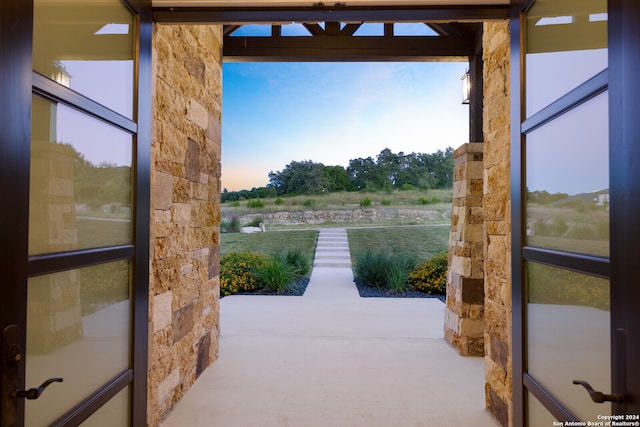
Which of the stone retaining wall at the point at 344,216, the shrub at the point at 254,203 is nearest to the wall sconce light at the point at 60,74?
the stone retaining wall at the point at 344,216

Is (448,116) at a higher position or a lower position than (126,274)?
higher

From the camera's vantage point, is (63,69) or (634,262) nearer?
(634,262)

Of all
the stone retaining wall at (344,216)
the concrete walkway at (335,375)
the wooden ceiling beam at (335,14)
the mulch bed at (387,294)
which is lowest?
the mulch bed at (387,294)

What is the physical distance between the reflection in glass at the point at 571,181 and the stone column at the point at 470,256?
2.07 m

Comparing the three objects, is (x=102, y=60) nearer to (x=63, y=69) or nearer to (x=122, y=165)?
(x=63, y=69)

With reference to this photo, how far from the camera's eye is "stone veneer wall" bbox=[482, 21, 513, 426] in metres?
2.15

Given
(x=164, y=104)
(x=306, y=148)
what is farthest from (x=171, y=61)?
(x=306, y=148)

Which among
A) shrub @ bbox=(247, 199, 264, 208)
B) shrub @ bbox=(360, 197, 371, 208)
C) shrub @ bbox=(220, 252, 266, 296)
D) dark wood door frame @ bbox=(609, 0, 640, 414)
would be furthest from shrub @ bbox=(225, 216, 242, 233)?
dark wood door frame @ bbox=(609, 0, 640, 414)

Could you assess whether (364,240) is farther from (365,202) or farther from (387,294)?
(387,294)

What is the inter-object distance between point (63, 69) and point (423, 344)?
3.76 m

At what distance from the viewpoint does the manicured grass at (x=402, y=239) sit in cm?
1041

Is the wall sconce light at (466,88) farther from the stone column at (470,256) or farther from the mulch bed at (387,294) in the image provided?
the mulch bed at (387,294)

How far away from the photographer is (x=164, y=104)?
231 centimetres

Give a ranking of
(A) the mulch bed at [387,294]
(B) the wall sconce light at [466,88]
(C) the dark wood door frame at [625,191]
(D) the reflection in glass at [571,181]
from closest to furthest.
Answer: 1. (C) the dark wood door frame at [625,191]
2. (D) the reflection in glass at [571,181]
3. (B) the wall sconce light at [466,88]
4. (A) the mulch bed at [387,294]
